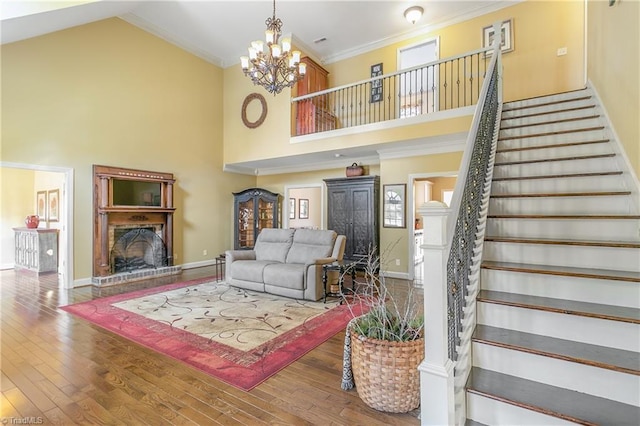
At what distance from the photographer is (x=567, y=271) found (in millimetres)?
1978

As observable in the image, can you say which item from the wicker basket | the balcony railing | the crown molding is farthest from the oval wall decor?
the wicker basket

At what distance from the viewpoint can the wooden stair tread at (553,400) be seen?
53.5 inches

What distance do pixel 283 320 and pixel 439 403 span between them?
2.40m

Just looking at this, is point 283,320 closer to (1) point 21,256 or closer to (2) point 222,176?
(2) point 222,176

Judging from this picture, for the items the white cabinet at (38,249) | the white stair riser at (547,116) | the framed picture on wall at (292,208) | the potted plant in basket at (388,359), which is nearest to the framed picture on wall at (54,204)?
the white cabinet at (38,249)

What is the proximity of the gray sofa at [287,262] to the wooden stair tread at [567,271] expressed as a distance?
265 centimetres

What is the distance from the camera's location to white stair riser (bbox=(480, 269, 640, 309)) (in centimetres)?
178

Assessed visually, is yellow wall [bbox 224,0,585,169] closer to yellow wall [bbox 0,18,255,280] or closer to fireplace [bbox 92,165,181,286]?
yellow wall [bbox 0,18,255,280]

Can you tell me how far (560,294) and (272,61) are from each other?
426 cm

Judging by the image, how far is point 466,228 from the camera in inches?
80.2

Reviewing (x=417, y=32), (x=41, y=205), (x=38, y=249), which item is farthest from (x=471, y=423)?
(x=41, y=205)

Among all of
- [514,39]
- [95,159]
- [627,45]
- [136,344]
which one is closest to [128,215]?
[95,159]

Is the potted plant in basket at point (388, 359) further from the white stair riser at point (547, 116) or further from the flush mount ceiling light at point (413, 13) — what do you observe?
the flush mount ceiling light at point (413, 13)
